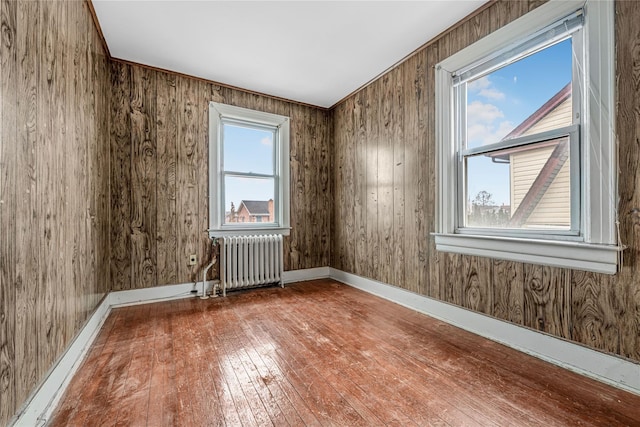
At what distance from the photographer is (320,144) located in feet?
14.0

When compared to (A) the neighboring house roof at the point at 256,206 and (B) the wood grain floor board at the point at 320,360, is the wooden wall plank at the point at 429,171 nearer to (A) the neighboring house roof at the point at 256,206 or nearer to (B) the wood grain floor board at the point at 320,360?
(B) the wood grain floor board at the point at 320,360

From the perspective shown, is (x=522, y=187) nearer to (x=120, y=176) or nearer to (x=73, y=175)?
(x=73, y=175)

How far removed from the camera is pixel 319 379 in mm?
1683

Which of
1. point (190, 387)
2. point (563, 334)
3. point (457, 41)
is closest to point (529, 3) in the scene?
point (457, 41)

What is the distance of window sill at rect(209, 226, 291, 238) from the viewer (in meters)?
3.49

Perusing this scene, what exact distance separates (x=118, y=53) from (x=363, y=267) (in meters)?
3.62

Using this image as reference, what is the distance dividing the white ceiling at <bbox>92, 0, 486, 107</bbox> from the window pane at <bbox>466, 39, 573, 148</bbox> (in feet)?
2.04

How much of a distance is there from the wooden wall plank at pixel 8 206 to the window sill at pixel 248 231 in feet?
7.55

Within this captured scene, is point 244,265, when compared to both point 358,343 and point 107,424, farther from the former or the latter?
point 107,424

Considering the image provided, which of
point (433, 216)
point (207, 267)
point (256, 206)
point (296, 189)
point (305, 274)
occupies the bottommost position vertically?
point (305, 274)

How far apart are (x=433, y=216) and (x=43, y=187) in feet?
9.28

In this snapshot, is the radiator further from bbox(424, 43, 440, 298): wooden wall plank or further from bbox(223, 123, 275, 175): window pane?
bbox(424, 43, 440, 298): wooden wall plank

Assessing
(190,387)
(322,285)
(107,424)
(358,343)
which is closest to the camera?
(107,424)

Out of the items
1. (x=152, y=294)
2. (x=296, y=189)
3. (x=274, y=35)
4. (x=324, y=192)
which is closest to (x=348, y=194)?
(x=324, y=192)
